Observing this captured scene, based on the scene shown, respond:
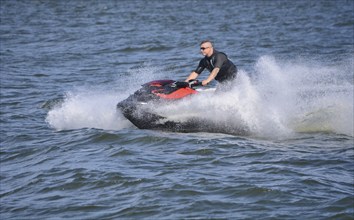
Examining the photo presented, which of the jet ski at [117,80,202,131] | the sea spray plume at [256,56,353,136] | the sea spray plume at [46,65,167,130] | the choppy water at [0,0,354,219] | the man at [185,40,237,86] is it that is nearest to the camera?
the choppy water at [0,0,354,219]

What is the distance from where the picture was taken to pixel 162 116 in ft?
43.0

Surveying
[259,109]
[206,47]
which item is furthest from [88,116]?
[259,109]

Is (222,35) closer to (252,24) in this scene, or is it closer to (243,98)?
(252,24)

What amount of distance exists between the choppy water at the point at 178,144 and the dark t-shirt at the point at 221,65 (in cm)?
26

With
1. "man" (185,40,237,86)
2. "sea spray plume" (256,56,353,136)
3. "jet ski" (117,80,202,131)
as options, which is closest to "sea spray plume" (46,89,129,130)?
"jet ski" (117,80,202,131)

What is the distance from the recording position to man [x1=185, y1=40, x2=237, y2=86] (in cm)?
1319

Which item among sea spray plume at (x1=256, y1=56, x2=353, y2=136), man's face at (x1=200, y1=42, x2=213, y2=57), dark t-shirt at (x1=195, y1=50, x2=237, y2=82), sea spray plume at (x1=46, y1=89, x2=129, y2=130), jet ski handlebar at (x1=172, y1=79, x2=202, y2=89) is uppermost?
man's face at (x1=200, y1=42, x2=213, y2=57)

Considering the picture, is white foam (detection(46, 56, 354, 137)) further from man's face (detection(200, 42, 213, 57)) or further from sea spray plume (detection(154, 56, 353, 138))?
man's face (detection(200, 42, 213, 57))

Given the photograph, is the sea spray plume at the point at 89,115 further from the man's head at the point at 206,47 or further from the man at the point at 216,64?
the man's head at the point at 206,47

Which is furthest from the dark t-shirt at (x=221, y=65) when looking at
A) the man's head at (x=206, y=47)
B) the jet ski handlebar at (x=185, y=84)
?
the jet ski handlebar at (x=185, y=84)

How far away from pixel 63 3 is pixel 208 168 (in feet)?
118

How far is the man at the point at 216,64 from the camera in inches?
519

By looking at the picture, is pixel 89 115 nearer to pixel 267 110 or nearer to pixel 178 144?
pixel 178 144

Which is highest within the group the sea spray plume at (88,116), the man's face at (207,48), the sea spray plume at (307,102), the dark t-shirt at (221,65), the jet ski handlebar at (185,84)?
the man's face at (207,48)
